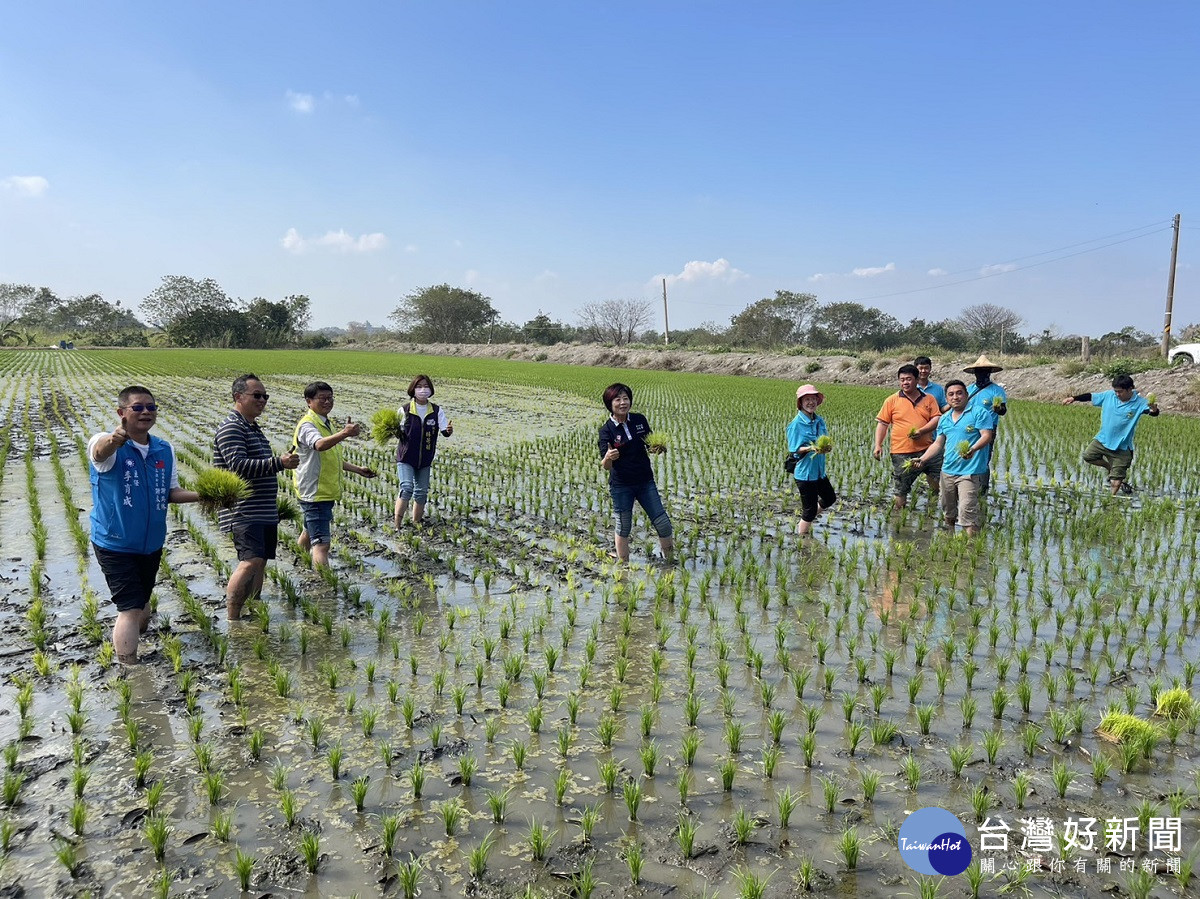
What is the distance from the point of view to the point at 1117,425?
812 cm

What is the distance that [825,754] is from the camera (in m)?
3.31

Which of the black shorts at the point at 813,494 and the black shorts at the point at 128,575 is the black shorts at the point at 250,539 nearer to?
the black shorts at the point at 128,575

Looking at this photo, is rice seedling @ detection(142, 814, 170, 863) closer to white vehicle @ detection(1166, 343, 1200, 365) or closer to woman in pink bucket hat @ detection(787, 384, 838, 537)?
woman in pink bucket hat @ detection(787, 384, 838, 537)

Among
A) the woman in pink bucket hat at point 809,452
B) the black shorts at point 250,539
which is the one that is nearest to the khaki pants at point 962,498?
the woman in pink bucket hat at point 809,452

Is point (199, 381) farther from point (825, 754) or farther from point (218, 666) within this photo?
point (825, 754)

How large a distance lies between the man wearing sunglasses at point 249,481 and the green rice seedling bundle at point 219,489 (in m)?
0.18

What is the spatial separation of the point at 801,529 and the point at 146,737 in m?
5.49

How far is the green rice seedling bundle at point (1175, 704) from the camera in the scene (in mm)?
3477

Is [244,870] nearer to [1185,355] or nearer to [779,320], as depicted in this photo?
[1185,355]

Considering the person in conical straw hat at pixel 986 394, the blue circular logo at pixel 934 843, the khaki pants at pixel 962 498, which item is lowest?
the blue circular logo at pixel 934 843

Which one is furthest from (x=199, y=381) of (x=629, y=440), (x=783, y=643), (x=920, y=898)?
(x=920, y=898)

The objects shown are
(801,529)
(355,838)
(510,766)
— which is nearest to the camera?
(355,838)

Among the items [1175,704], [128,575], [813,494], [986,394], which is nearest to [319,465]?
[128,575]

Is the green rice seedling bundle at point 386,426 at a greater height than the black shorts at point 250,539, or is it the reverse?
the green rice seedling bundle at point 386,426
